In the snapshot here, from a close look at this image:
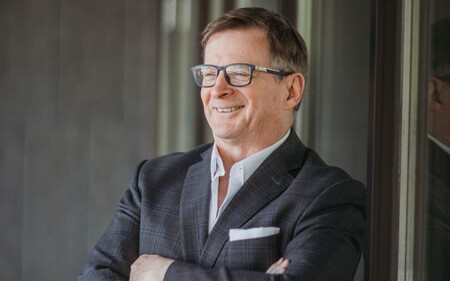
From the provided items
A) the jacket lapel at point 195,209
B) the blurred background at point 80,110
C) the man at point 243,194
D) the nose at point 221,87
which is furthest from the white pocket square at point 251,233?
the blurred background at point 80,110

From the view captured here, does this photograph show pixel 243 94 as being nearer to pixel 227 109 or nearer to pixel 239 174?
pixel 227 109

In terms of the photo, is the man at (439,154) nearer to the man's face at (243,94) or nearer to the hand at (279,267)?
the man's face at (243,94)

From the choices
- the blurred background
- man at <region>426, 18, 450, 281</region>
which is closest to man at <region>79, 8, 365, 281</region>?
man at <region>426, 18, 450, 281</region>

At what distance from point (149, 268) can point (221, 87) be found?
1.74 feet

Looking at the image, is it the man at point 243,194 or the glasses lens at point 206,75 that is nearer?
the man at point 243,194

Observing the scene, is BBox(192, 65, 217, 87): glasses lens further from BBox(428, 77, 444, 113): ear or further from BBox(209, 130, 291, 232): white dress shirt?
BBox(428, 77, 444, 113): ear

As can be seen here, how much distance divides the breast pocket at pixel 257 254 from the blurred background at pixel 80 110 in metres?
1.30

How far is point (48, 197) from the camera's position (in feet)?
11.3

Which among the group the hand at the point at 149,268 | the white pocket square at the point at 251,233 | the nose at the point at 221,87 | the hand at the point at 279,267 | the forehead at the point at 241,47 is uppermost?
the forehead at the point at 241,47

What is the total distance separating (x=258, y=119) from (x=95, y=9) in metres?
1.46

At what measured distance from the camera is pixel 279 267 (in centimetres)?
196

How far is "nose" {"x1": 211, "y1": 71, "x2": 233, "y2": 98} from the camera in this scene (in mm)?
2154

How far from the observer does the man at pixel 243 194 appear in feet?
6.70

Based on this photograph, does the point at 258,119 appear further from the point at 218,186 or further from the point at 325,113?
the point at 325,113
